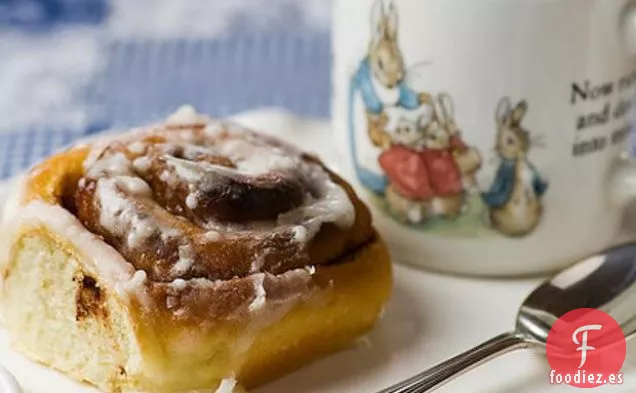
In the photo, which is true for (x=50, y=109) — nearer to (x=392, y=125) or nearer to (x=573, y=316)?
(x=392, y=125)

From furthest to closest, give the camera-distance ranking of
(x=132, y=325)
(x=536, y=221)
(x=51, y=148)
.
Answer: (x=51, y=148) → (x=536, y=221) → (x=132, y=325)

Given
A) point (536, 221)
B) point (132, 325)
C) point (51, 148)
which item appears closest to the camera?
point (132, 325)

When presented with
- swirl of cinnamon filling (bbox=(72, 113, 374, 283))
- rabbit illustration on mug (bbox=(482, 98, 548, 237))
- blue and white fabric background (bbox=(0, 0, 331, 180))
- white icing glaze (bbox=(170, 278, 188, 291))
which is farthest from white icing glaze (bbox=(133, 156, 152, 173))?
blue and white fabric background (bbox=(0, 0, 331, 180))

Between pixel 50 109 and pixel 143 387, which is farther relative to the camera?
pixel 50 109

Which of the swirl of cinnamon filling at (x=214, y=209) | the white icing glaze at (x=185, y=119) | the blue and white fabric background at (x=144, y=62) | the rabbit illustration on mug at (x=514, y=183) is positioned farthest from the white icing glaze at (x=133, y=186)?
the blue and white fabric background at (x=144, y=62)

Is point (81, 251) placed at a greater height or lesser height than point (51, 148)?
greater

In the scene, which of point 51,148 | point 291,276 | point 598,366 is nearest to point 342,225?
point 291,276
